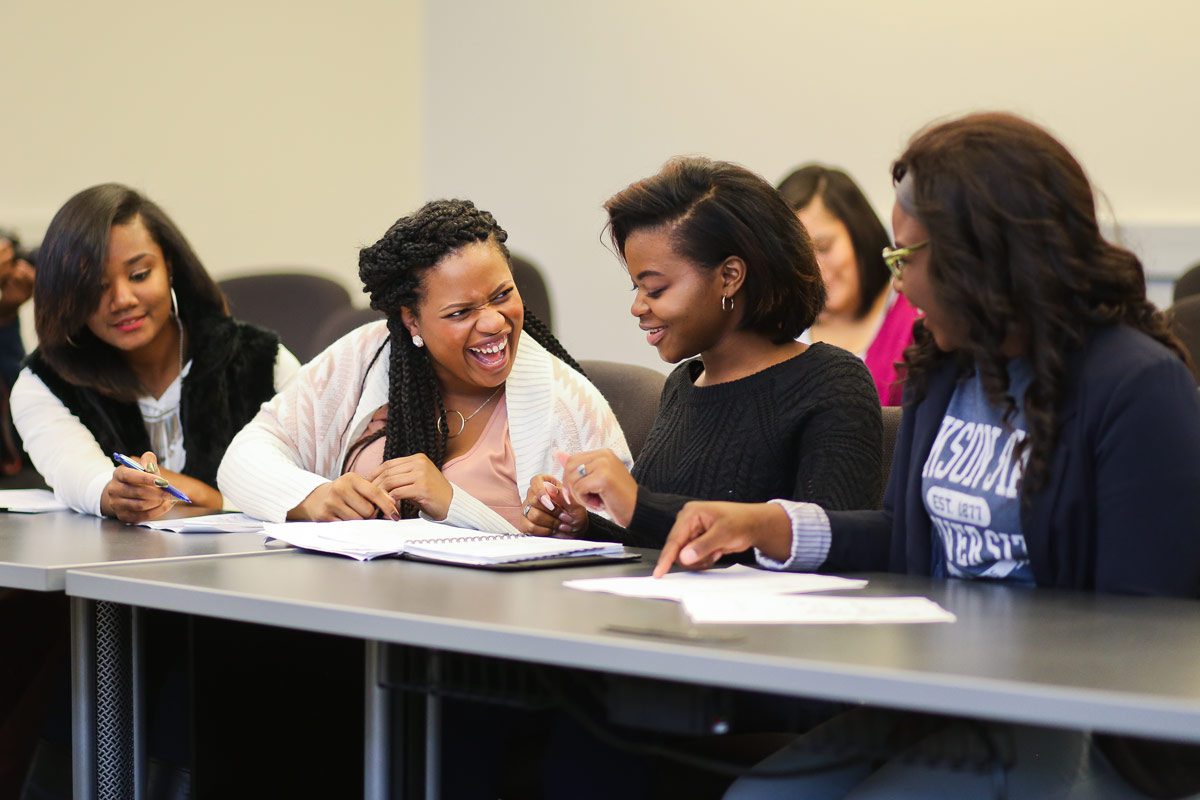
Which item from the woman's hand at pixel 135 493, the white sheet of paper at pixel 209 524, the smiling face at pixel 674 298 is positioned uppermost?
the smiling face at pixel 674 298

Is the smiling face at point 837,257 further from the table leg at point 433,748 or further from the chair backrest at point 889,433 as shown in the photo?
the table leg at point 433,748

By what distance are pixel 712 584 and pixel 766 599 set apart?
0.41ft

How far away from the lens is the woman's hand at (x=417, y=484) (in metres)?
1.94

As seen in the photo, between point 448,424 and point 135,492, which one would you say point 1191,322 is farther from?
point 135,492

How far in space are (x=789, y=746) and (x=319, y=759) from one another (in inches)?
28.0

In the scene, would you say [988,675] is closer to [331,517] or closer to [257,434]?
[331,517]

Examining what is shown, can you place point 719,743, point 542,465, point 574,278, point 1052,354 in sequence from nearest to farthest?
1. point 719,743
2. point 1052,354
3. point 542,465
4. point 574,278

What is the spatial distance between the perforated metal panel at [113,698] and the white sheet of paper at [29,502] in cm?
68

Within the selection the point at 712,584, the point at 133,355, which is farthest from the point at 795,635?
the point at 133,355

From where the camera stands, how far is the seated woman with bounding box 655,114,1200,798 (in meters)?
1.27

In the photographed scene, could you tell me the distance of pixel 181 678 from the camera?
5.54 feet

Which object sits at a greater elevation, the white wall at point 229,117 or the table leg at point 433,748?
the white wall at point 229,117

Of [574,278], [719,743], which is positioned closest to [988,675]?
[719,743]

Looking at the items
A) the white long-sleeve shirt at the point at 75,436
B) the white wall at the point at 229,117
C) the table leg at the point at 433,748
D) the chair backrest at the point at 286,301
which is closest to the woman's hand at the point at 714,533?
the table leg at the point at 433,748
